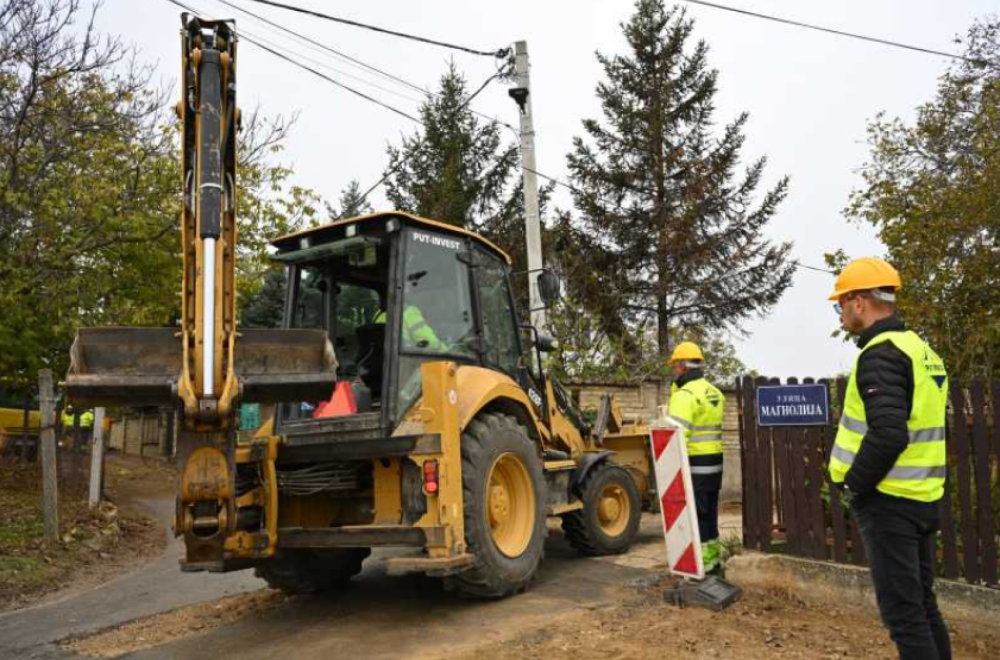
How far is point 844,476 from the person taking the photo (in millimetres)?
3895

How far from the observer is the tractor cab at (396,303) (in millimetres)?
6320

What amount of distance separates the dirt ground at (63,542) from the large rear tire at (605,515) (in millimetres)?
5109

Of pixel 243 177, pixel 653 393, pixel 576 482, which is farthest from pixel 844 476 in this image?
pixel 243 177

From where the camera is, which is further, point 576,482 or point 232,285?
point 576,482

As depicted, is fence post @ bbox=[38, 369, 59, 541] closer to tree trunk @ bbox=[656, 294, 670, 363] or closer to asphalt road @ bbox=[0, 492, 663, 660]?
asphalt road @ bbox=[0, 492, 663, 660]

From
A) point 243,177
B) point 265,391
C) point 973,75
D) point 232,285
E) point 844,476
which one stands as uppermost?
point 973,75

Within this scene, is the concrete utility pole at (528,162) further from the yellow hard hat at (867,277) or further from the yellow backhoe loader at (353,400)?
the yellow hard hat at (867,277)

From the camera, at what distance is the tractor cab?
632cm

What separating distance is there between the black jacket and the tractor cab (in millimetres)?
3296

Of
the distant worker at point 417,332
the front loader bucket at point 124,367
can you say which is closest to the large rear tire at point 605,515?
the distant worker at point 417,332

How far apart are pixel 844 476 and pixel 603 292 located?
17.6 metres

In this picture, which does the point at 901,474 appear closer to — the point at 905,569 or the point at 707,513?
the point at 905,569

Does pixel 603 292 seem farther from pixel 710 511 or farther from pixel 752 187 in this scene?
pixel 710 511

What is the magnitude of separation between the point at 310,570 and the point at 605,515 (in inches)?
119
